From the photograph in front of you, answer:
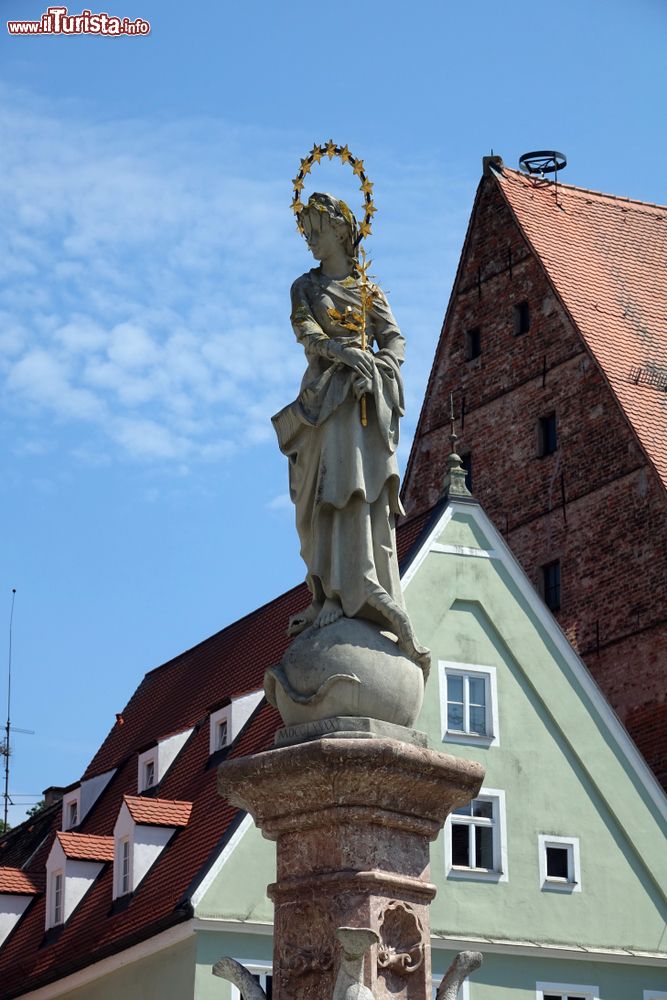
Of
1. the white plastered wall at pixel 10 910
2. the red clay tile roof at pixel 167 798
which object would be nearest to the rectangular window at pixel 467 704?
the red clay tile roof at pixel 167 798

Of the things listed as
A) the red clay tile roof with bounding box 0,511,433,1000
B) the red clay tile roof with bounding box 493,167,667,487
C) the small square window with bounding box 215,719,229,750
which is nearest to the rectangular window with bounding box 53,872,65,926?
the red clay tile roof with bounding box 0,511,433,1000

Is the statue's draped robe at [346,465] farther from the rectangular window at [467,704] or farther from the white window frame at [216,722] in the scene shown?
the white window frame at [216,722]

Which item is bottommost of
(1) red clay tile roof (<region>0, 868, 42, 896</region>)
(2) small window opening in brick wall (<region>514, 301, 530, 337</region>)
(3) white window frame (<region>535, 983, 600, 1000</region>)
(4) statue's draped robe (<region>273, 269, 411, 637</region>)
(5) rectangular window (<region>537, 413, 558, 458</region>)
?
(4) statue's draped robe (<region>273, 269, 411, 637</region>)

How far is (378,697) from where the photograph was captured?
9.35 metres

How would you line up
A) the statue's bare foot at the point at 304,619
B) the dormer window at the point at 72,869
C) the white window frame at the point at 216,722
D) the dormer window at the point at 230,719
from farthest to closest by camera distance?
the dormer window at the point at 72,869 < the white window frame at the point at 216,722 < the dormer window at the point at 230,719 < the statue's bare foot at the point at 304,619

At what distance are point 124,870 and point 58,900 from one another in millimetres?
1924

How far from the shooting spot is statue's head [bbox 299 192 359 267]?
1029cm

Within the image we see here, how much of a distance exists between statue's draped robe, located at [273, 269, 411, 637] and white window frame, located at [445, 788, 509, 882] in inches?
591

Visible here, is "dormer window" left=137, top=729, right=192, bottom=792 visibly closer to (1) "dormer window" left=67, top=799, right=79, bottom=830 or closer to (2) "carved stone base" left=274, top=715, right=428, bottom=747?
(1) "dormer window" left=67, top=799, right=79, bottom=830

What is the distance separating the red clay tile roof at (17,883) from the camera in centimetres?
2944

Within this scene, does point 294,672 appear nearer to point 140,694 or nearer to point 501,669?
point 501,669

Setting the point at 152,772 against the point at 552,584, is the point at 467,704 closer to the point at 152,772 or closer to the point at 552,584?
the point at 152,772

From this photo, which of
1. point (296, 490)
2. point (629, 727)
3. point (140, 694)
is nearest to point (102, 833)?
point (140, 694)

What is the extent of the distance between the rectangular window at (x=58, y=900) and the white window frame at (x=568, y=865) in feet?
21.1
